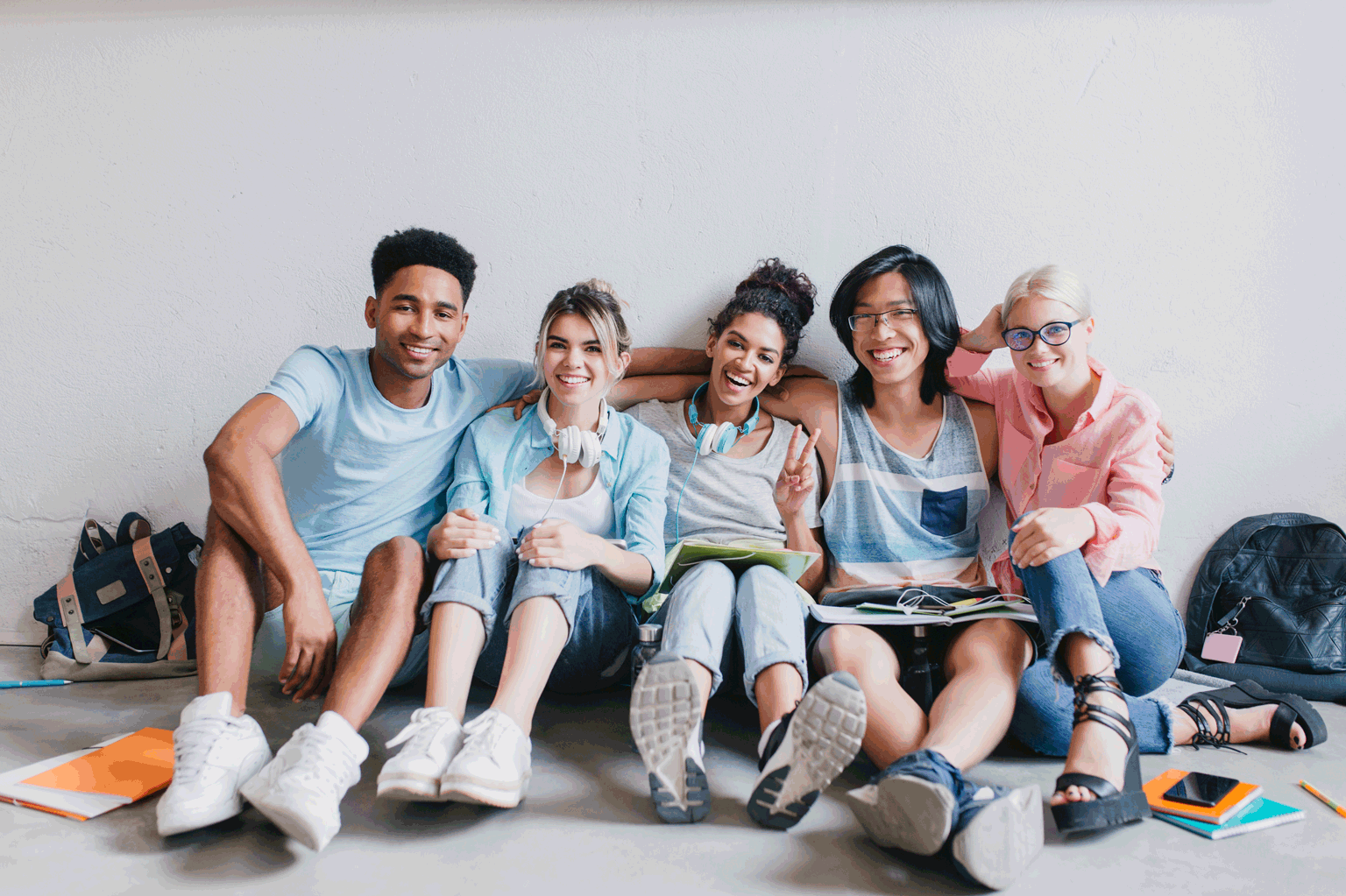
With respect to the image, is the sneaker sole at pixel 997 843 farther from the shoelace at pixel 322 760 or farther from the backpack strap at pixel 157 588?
the backpack strap at pixel 157 588

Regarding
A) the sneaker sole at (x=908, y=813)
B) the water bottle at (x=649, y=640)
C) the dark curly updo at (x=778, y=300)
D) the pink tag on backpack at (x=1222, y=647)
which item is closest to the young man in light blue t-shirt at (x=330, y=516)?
the water bottle at (x=649, y=640)

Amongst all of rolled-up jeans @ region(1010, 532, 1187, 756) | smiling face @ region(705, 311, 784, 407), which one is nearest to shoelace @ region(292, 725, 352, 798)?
smiling face @ region(705, 311, 784, 407)

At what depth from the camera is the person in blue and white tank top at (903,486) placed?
162 centimetres

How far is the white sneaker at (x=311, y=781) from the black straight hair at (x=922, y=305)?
155 cm

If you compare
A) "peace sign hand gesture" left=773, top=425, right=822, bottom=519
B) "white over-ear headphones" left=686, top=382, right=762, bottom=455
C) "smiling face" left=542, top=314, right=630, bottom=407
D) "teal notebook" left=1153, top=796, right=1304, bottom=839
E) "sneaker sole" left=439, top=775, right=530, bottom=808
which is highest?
"smiling face" left=542, top=314, right=630, bottom=407

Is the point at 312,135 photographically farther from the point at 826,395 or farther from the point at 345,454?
the point at 826,395

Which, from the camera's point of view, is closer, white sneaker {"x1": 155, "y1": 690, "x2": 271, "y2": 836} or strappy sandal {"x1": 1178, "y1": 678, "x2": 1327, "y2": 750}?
white sneaker {"x1": 155, "y1": 690, "x2": 271, "y2": 836}

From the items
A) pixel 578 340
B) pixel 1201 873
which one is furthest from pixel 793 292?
pixel 1201 873

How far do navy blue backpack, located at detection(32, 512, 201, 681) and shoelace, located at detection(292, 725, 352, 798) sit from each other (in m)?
1.25

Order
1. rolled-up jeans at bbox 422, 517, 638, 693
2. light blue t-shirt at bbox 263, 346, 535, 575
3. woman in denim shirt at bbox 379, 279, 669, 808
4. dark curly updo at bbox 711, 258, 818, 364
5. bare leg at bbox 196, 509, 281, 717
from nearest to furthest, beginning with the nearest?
woman in denim shirt at bbox 379, 279, 669, 808 < bare leg at bbox 196, 509, 281, 717 < rolled-up jeans at bbox 422, 517, 638, 693 < light blue t-shirt at bbox 263, 346, 535, 575 < dark curly updo at bbox 711, 258, 818, 364

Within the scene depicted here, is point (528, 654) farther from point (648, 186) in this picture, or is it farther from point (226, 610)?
point (648, 186)

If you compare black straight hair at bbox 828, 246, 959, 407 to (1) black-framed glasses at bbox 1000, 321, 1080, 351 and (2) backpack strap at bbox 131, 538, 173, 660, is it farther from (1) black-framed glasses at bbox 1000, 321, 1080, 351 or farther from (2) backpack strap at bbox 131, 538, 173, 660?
(2) backpack strap at bbox 131, 538, 173, 660

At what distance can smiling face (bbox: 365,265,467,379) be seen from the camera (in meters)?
1.90

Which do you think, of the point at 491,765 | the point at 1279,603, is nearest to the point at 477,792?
the point at 491,765
